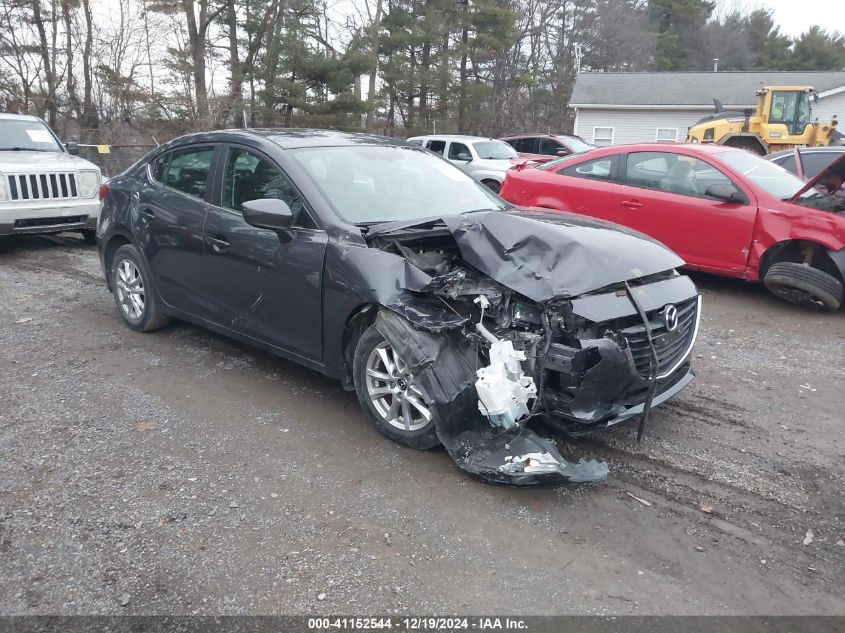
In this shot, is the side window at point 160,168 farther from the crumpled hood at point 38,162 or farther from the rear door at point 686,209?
the rear door at point 686,209

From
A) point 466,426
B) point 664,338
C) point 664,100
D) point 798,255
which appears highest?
point 664,100

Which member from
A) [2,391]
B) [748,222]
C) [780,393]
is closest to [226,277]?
[2,391]

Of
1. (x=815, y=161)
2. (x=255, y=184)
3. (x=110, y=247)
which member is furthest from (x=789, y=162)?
(x=110, y=247)

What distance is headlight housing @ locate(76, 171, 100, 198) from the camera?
9.29 metres

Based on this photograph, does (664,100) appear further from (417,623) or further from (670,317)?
(417,623)

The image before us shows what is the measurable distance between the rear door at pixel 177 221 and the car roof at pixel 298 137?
11cm

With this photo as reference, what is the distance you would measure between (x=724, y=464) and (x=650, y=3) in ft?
173

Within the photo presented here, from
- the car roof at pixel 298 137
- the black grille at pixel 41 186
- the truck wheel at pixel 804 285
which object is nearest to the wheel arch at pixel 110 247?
the car roof at pixel 298 137

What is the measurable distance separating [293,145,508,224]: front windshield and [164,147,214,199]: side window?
0.88 meters

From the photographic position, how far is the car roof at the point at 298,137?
466 centimetres

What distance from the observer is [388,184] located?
4.57m

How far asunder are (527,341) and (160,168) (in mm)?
3607

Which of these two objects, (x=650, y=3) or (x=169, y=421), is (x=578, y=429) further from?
(x=650, y=3)

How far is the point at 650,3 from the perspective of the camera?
159 ft
